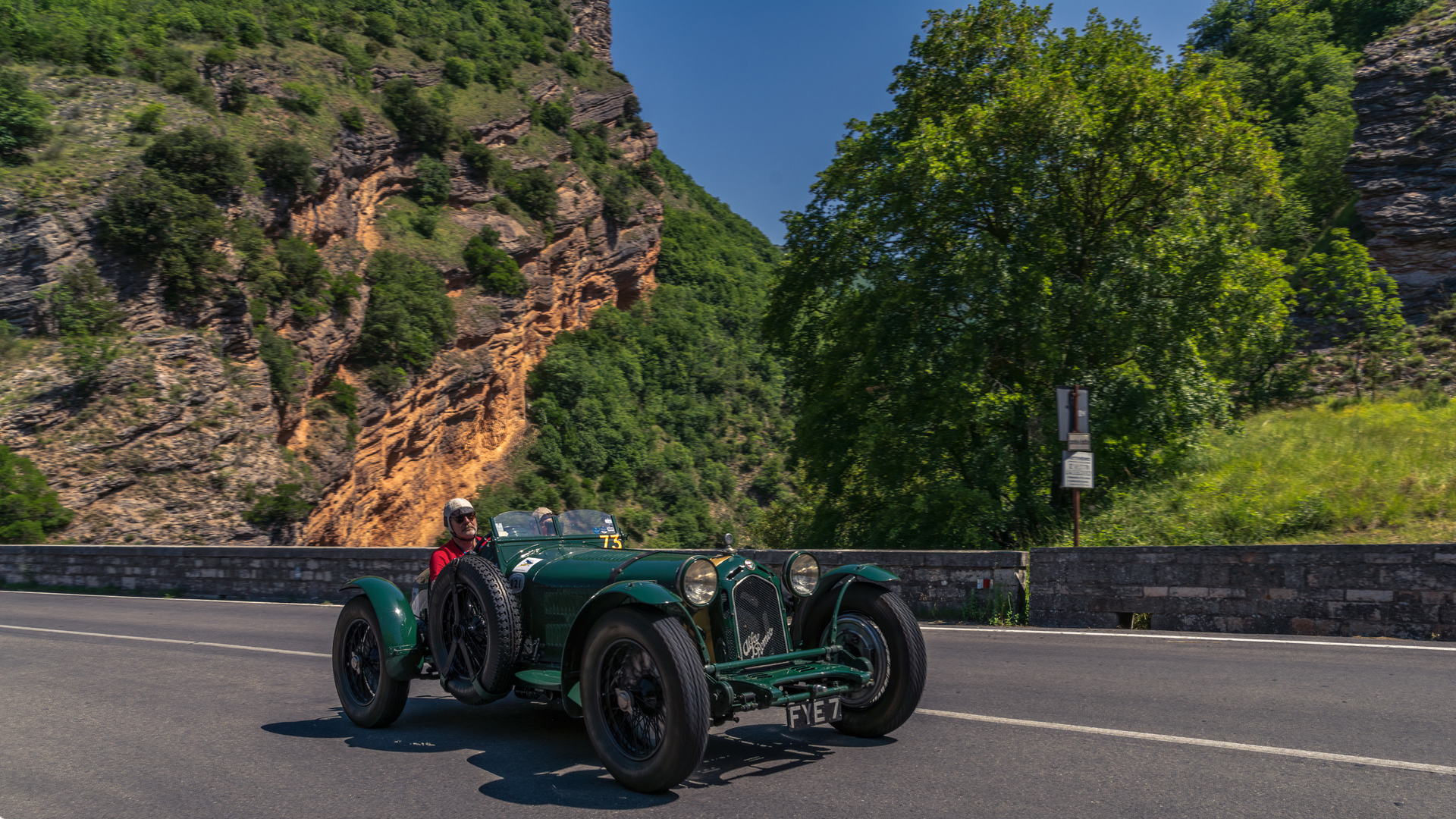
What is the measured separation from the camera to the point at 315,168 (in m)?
40.4

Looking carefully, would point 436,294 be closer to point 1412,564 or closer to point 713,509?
point 713,509

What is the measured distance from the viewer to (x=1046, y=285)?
17.0m

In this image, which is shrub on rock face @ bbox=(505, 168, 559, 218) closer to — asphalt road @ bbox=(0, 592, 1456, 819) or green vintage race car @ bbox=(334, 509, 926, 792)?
asphalt road @ bbox=(0, 592, 1456, 819)

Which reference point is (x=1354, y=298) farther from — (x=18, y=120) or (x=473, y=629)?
(x=18, y=120)

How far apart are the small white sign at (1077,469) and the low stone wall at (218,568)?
10.4m

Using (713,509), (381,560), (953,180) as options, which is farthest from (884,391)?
(713,509)

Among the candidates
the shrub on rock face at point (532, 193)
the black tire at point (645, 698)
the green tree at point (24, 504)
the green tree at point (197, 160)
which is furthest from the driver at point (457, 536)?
the shrub on rock face at point (532, 193)

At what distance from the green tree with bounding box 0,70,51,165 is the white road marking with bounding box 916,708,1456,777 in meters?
39.7

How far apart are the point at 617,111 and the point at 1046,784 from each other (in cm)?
7473

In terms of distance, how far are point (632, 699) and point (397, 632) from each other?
2308 mm

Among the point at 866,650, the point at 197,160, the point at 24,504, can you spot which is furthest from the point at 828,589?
the point at 197,160

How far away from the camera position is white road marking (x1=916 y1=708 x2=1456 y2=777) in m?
4.31

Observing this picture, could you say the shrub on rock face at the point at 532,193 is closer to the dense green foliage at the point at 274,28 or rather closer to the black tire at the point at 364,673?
the dense green foliage at the point at 274,28

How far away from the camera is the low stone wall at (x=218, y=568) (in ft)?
55.1
